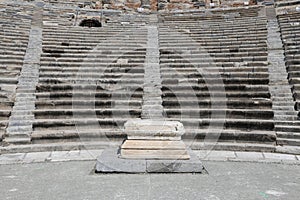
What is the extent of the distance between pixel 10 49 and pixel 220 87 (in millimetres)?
6434

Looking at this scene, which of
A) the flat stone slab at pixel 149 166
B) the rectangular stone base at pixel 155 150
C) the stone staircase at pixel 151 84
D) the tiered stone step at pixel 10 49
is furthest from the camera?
the tiered stone step at pixel 10 49

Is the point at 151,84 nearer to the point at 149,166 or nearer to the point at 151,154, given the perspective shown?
the point at 151,154

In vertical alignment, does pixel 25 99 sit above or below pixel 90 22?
below

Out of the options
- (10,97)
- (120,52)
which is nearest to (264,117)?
(120,52)

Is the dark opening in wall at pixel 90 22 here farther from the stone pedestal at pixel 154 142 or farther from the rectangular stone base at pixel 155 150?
the rectangular stone base at pixel 155 150

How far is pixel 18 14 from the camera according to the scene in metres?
13.0

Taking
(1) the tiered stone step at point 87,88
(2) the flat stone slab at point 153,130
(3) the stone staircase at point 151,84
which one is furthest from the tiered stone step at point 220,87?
(2) the flat stone slab at point 153,130

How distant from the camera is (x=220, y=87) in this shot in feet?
24.0

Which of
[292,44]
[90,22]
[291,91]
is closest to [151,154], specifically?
[291,91]

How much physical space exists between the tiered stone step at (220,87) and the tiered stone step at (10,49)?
3.58 metres

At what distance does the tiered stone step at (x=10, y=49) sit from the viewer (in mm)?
6746

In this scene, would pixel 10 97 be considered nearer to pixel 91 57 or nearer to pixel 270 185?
pixel 91 57

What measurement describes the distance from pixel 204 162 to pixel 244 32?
7254mm

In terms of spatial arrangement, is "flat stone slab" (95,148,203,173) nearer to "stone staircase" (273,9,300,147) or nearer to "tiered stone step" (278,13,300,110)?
"stone staircase" (273,9,300,147)
